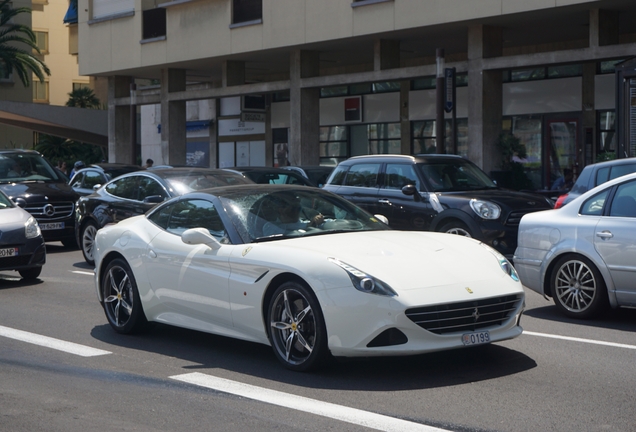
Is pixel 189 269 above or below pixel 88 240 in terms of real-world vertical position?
above

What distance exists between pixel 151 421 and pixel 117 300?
3.26 metres

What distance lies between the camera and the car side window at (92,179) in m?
19.0

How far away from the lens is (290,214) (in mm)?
7609

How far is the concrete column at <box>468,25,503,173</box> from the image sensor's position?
24047mm

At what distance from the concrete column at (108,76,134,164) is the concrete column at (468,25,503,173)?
59.2 feet

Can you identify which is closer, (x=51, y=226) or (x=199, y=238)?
(x=199, y=238)

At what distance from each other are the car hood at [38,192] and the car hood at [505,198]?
300 inches

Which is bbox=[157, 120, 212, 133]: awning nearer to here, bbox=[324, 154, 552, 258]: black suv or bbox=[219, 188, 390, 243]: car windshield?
bbox=[324, 154, 552, 258]: black suv

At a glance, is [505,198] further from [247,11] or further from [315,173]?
[247,11]

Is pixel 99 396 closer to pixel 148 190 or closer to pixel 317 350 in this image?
pixel 317 350

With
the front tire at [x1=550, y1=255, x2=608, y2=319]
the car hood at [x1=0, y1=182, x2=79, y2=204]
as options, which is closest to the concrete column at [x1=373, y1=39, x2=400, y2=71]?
the car hood at [x1=0, y1=182, x2=79, y2=204]

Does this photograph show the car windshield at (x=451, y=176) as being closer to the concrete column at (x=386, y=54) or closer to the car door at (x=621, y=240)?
the car door at (x=621, y=240)

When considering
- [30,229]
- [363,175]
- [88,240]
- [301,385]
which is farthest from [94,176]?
[301,385]

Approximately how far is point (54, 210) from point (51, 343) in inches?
379
